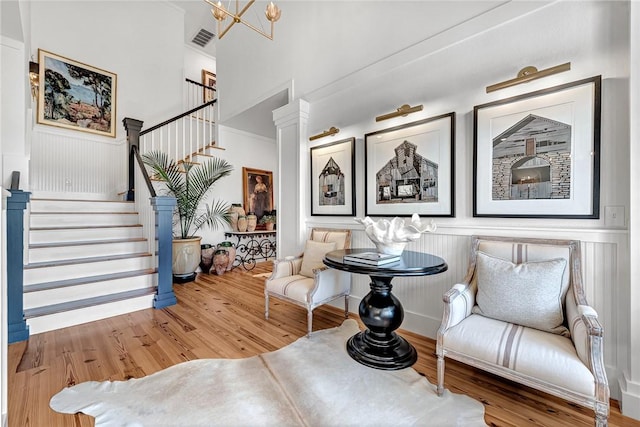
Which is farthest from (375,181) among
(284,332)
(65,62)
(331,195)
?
(65,62)

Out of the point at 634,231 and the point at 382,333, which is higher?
the point at 634,231

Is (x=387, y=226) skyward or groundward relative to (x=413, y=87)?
groundward

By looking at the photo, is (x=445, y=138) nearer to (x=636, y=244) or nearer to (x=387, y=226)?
(x=387, y=226)

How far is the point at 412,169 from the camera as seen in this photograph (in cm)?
252

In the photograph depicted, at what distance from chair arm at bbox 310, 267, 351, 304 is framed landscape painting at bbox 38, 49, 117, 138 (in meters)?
5.09

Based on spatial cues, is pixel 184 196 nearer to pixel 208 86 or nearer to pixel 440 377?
pixel 208 86

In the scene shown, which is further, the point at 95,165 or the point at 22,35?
the point at 95,165

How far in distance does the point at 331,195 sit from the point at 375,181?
61cm

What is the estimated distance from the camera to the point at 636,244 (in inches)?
58.7

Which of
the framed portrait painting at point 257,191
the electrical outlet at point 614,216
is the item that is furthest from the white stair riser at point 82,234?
the electrical outlet at point 614,216

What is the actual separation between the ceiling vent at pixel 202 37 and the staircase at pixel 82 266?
4.60m

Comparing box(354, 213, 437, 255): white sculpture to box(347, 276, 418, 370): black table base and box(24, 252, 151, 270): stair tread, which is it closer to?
box(347, 276, 418, 370): black table base

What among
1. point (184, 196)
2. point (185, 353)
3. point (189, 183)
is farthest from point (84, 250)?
point (185, 353)

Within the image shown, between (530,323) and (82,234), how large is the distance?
4.73m
